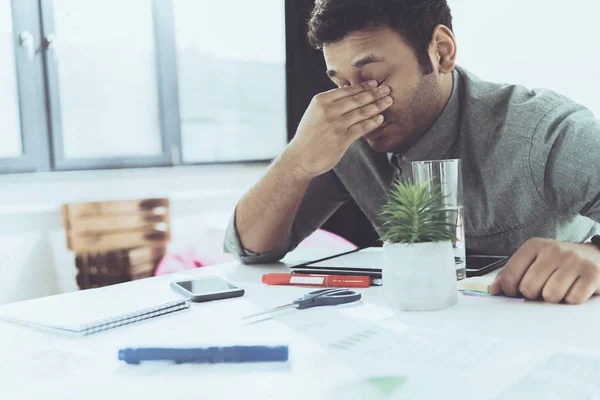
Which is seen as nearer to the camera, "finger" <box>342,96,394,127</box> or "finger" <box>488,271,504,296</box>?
"finger" <box>488,271,504,296</box>

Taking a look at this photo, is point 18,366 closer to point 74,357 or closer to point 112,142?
point 74,357

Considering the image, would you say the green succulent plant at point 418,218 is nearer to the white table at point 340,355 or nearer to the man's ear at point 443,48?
the white table at point 340,355

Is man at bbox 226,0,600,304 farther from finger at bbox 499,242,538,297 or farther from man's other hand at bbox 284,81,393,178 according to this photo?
finger at bbox 499,242,538,297

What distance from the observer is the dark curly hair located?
1289 mm

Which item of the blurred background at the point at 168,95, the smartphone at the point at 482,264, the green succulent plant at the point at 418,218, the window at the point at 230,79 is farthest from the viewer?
the window at the point at 230,79

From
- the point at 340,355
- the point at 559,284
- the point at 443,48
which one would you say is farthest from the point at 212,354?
the point at 443,48

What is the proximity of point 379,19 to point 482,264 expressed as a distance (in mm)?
557

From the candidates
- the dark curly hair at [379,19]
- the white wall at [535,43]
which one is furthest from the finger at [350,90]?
the white wall at [535,43]

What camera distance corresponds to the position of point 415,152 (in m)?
1.34

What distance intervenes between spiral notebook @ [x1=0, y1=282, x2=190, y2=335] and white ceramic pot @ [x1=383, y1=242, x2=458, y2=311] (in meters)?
0.29

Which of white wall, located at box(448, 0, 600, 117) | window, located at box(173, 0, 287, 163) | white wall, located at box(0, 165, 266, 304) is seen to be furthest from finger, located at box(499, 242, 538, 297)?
window, located at box(173, 0, 287, 163)

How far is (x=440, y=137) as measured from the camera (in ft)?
4.34

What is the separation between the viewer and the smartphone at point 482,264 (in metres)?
1.01

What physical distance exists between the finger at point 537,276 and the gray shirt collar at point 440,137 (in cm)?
55
